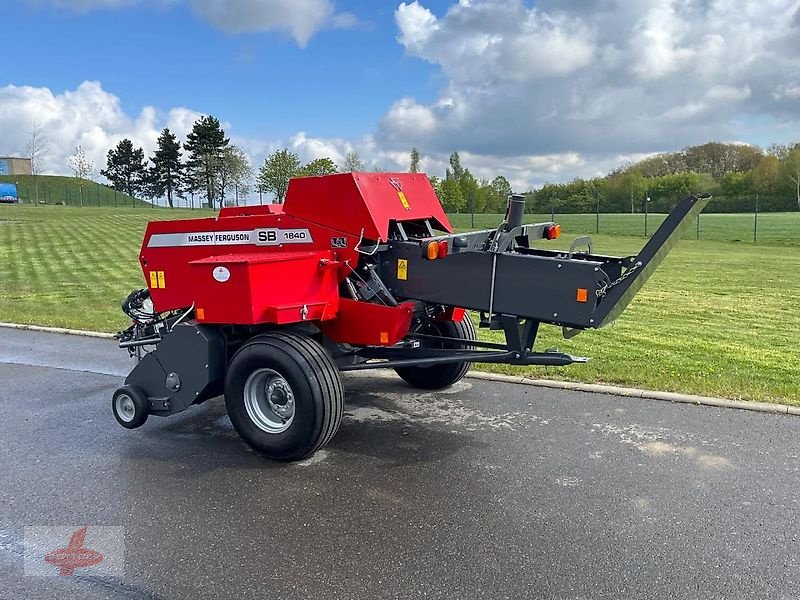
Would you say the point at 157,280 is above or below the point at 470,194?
below

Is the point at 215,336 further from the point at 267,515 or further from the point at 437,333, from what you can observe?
the point at 437,333

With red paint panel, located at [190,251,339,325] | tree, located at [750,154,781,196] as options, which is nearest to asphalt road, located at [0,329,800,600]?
red paint panel, located at [190,251,339,325]

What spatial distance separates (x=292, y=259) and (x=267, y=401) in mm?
992

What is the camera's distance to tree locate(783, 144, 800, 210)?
42.4 metres

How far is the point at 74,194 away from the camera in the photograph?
74812 millimetres

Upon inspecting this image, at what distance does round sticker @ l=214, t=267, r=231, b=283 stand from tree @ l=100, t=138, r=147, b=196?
83.4 m

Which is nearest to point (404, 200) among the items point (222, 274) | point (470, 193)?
point (222, 274)

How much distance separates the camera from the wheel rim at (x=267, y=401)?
4.64 metres

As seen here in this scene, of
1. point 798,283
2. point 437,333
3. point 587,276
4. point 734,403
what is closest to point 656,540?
point 587,276

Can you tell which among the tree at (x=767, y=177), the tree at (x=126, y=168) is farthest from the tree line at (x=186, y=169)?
the tree at (x=767, y=177)

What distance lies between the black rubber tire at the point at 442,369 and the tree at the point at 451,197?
35400mm

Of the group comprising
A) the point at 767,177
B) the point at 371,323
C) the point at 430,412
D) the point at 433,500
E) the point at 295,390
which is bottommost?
the point at 433,500

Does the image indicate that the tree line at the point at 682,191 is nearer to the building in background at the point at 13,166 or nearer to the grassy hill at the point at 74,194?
the grassy hill at the point at 74,194

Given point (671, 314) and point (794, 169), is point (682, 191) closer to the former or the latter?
point (794, 169)
